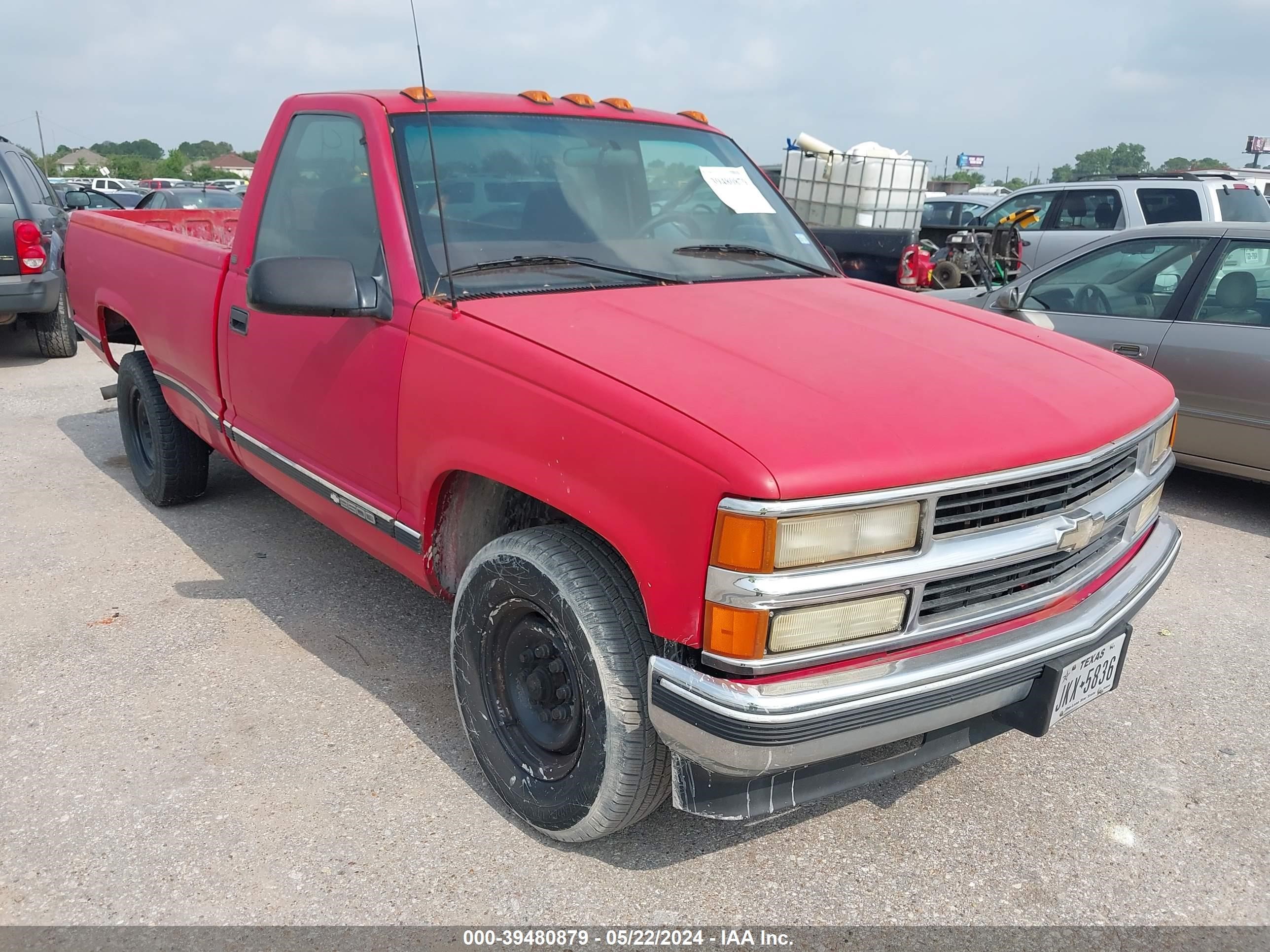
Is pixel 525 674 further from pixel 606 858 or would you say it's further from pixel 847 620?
pixel 847 620

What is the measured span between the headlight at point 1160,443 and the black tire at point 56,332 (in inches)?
353

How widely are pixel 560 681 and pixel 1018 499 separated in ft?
3.90

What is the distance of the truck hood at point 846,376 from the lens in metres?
2.09

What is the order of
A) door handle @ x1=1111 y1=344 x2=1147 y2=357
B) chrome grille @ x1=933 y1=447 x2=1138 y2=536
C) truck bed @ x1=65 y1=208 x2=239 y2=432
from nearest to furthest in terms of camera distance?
chrome grille @ x1=933 y1=447 x2=1138 y2=536, truck bed @ x1=65 y1=208 x2=239 y2=432, door handle @ x1=1111 y1=344 x2=1147 y2=357

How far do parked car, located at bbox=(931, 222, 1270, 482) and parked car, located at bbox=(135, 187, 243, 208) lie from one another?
11.7 meters

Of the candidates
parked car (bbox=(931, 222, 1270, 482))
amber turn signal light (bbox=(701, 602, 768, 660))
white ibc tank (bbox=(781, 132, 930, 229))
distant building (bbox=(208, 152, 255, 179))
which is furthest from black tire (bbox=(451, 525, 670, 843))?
distant building (bbox=(208, 152, 255, 179))

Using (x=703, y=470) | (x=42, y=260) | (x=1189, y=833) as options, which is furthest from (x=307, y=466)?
(x=42, y=260)

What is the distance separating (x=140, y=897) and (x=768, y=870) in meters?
1.54

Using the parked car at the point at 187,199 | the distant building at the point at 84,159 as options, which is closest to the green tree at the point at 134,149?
the distant building at the point at 84,159

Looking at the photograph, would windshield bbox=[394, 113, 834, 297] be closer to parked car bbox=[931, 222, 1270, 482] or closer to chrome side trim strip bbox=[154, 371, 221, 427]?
chrome side trim strip bbox=[154, 371, 221, 427]

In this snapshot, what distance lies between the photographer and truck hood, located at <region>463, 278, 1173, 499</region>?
2.09 metres

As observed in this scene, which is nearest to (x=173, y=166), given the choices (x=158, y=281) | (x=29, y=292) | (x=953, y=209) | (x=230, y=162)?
(x=230, y=162)

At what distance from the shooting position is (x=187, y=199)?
16094mm

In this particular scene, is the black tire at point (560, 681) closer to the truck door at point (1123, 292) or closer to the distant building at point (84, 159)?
the truck door at point (1123, 292)
